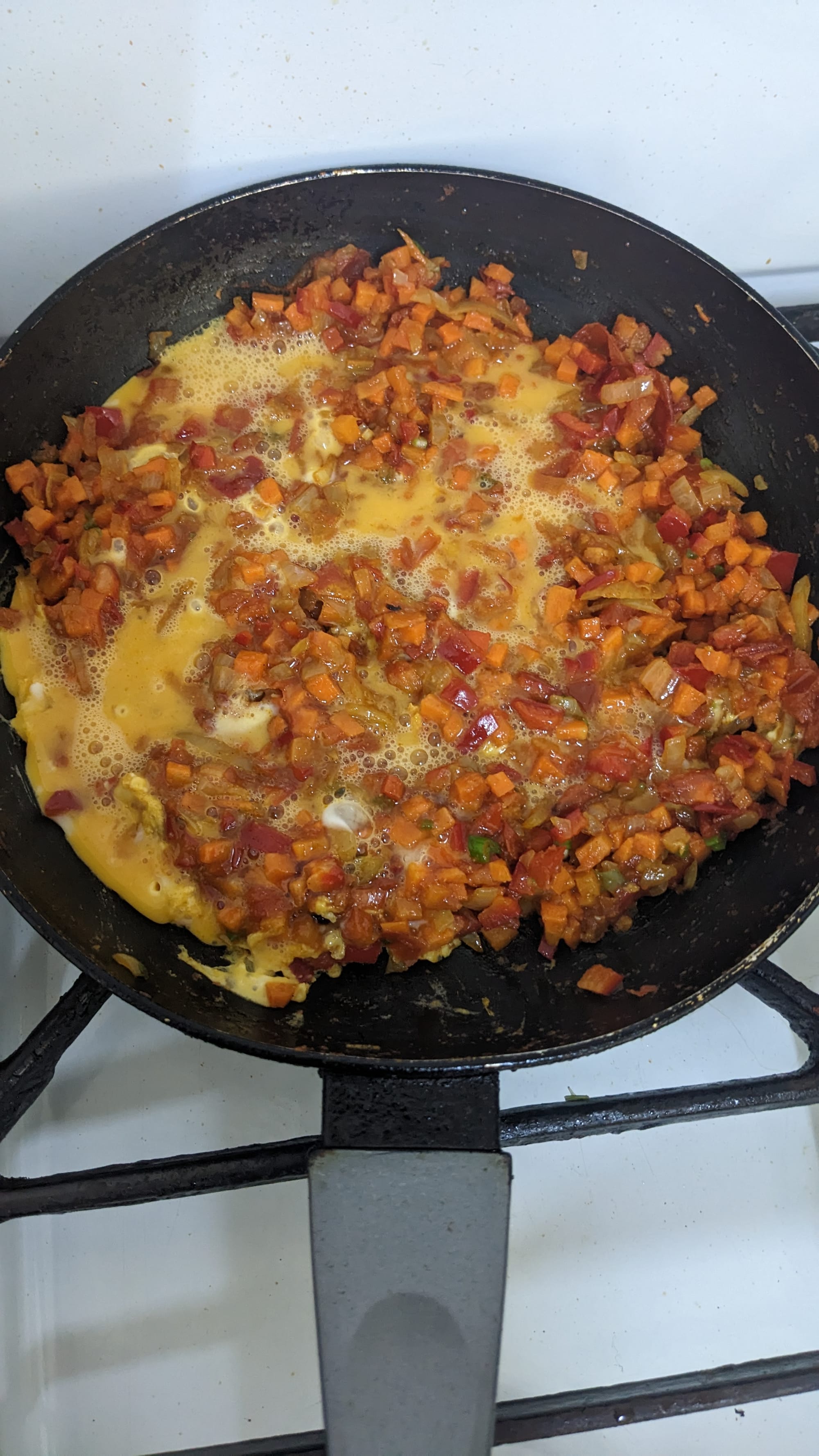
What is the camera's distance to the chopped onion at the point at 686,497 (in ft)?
5.58

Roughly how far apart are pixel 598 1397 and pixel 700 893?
31.4 inches

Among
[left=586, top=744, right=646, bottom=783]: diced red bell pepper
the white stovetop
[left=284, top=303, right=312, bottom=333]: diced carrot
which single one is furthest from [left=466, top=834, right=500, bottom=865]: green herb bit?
[left=284, top=303, right=312, bottom=333]: diced carrot

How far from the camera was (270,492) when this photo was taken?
1672 millimetres

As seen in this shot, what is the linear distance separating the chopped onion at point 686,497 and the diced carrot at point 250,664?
0.81 meters

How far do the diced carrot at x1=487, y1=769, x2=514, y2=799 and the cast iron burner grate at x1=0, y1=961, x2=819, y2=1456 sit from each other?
0.49m

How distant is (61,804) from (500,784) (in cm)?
70

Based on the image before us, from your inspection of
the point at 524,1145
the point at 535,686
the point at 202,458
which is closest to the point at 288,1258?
the point at 524,1145

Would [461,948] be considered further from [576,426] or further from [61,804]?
[576,426]

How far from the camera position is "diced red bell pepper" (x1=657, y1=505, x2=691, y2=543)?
5.57 feet

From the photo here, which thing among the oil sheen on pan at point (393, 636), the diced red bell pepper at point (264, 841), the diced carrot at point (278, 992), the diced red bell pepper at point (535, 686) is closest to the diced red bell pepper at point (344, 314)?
the oil sheen on pan at point (393, 636)

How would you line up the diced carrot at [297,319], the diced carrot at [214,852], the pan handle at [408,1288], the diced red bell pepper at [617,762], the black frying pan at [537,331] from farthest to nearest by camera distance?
the diced carrot at [297,319] < the diced red bell pepper at [617,762] < the diced carrot at [214,852] < the black frying pan at [537,331] < the pan handle at [408,1288]

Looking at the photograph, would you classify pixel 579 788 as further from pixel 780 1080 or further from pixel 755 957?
pixel 780 1080

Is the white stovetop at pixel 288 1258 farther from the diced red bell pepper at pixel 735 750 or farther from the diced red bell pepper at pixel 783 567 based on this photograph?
the diced red bell pepper at pixel 783 567

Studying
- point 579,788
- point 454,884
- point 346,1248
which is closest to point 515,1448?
point 346,1248
